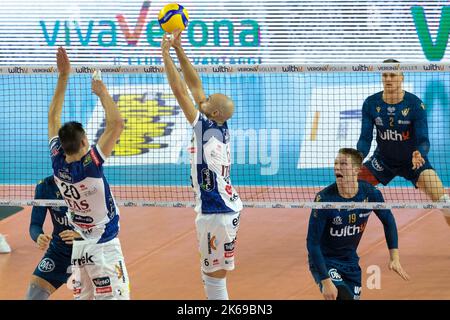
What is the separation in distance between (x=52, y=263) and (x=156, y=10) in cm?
1267

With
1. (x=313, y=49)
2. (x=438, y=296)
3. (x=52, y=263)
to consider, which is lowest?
(x=438, y=296)

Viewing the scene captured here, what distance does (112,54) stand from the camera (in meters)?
20.9

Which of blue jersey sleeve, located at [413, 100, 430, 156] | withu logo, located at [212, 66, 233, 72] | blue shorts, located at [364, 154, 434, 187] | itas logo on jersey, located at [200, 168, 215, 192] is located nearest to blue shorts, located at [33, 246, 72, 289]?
itas logo on jersey, located at [200, 168, 215, 192]

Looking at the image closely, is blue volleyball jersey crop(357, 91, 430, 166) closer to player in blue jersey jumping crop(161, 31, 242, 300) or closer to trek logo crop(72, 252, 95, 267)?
player in blue jersey jumping crop(161, 31, 242, 300)

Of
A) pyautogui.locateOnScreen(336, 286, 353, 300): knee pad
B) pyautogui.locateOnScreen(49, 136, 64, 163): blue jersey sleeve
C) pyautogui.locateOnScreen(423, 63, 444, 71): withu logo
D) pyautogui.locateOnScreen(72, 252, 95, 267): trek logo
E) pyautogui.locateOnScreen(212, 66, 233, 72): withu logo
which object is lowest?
pyautogui.locateOnScreen(336, 286, 353, 300): knee pad

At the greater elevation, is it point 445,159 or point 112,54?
point 112,54

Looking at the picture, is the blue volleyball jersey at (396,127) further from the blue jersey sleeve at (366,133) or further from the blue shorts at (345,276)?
the blue shorts at (345,276)

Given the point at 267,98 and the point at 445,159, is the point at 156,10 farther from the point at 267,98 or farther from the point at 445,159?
the point at 445,159

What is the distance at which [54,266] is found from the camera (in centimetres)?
961

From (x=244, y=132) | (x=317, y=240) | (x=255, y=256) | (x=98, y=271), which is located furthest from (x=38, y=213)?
(x=244, y=132)

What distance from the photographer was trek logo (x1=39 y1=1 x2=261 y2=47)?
21.0 metres

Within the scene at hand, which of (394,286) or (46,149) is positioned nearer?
(394,286)
